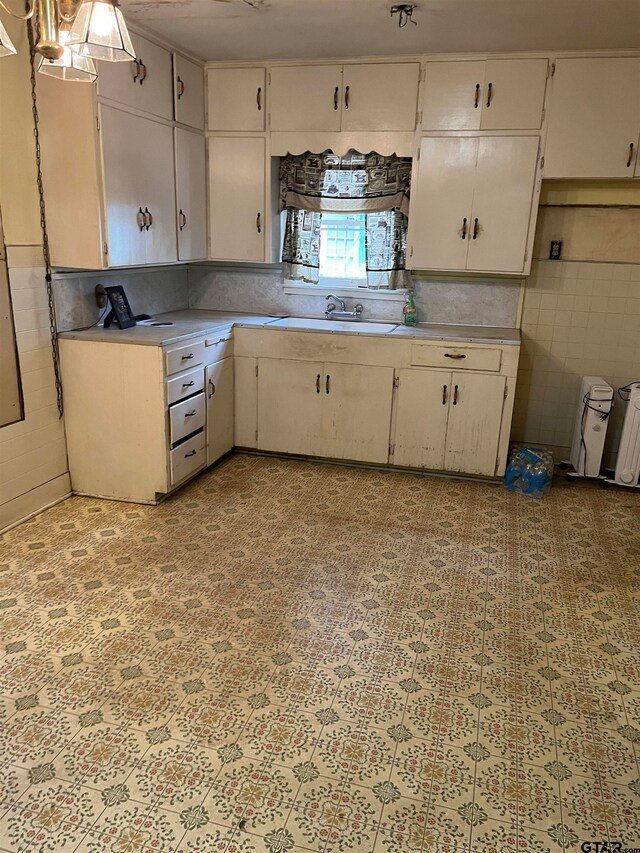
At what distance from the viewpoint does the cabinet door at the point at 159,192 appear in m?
3.66

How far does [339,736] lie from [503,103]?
3.61m

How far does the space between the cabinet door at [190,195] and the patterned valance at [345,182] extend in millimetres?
557

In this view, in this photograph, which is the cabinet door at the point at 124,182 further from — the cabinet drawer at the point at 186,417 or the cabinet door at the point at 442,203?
the cabinet door at the point at 442,203

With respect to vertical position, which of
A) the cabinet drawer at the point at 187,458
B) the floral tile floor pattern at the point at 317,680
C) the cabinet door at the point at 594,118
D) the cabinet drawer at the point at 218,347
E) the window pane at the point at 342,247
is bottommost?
the floral tile floor pattern at the point at 317,680

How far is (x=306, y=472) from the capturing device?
427 centimetres

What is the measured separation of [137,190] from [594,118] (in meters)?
2.70

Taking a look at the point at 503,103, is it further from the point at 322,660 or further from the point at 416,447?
the point at 322,660

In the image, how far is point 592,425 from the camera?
4.06m

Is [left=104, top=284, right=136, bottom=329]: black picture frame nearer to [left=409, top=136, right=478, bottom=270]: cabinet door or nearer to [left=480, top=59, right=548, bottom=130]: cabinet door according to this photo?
[left=409, top=136, right=478, bottom=270]: cabinet door

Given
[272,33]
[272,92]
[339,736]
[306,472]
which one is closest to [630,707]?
[339,736]

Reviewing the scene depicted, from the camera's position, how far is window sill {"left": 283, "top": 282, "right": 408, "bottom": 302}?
457 centimetres

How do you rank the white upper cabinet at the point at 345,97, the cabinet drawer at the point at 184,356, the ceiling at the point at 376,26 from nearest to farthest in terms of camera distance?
the ceiling at the point at 376,26
the cabinet drawer at the point at 184,356
the white upper cabinet at the point at 345,97

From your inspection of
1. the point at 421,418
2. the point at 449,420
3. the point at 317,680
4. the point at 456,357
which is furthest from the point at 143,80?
the point at 317,680

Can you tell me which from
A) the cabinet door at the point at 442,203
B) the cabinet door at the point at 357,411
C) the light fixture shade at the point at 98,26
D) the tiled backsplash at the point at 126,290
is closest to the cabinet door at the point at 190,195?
the tiled backsplash at the point at 126,290
